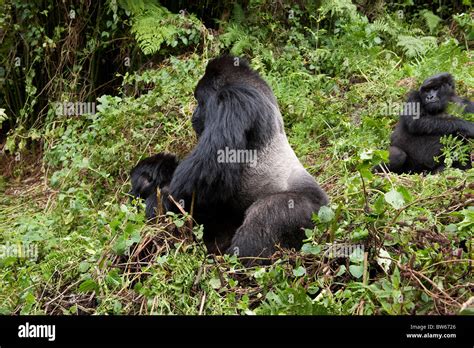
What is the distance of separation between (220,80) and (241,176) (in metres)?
0.63

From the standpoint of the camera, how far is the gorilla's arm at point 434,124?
18.4 ft

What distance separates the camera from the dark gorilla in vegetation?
18.5ft

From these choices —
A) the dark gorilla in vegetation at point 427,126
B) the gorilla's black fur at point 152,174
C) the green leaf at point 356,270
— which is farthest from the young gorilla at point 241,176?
the dark gorilla in vegetation at point 427,126

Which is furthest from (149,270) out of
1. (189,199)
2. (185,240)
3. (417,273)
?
(417,273)

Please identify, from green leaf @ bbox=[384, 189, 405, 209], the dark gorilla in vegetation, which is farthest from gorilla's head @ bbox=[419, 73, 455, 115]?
green leaf @ bbox=[384, 189, 405, 209]

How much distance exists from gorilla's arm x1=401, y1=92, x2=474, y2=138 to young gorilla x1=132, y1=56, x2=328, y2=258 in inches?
79.8

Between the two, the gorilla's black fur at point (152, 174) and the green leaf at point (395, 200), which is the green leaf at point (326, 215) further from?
the gorilla's black fur at point (152, 174)

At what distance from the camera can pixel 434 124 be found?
568 centimetres

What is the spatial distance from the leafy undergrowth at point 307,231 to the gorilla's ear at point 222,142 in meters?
0.29
